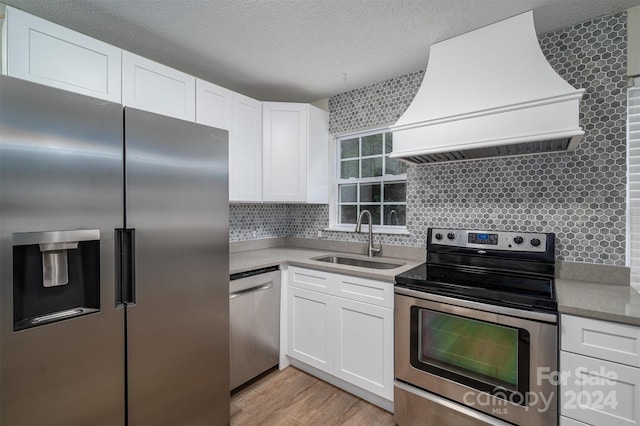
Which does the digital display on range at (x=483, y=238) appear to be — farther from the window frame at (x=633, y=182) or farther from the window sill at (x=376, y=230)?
the window frame at (x=633, y=182)

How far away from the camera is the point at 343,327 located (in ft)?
6.91

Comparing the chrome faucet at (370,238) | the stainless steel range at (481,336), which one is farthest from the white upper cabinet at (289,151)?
the stainless steel range at (481,336)

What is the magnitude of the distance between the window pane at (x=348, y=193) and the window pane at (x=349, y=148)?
12.6 inches

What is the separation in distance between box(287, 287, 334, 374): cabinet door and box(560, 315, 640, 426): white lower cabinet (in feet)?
4.39

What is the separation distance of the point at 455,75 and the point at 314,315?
1946 millimetres

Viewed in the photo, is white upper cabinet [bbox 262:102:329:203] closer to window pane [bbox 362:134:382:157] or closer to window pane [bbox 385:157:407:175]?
window pane [bbox 362:134:382:157]

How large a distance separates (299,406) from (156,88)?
234 cm

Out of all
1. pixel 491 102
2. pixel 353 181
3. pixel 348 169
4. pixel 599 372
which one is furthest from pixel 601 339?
pixel 348 169

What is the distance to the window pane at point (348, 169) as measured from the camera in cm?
298

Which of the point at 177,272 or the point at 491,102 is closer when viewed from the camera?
the point at 177,272

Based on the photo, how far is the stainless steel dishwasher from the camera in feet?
6.83

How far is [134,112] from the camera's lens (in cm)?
133

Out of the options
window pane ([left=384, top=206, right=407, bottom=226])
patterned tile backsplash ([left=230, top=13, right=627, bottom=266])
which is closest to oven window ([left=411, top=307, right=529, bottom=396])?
patterned tile backsplash ([left=230, top=13, right=627, bottom=266])

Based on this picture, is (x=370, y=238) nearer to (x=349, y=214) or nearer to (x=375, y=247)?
(x=375, y=247)
